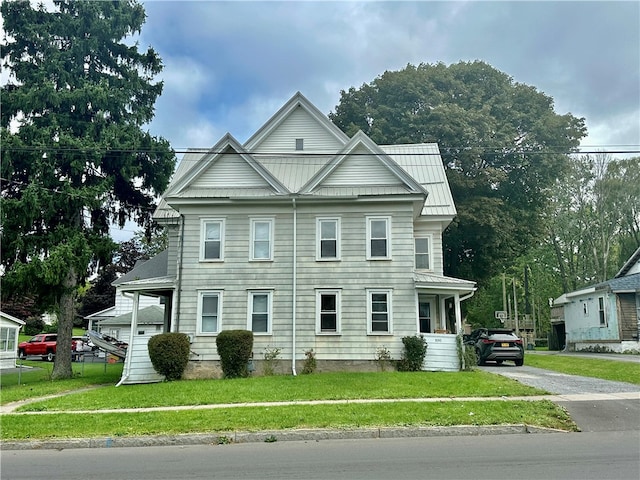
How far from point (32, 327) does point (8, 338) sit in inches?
1069

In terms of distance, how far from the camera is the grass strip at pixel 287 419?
33.7 feet

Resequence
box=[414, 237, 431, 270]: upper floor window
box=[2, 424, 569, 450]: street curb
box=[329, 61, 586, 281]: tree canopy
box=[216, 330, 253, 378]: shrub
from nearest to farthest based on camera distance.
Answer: box=[2, 424, 569, 450]: street curb, box=[216, 330, 253, 378]: shrub, box=[414, 237, 431, 270]: upper floor window, box=[329, 61, 586, 281]: tree canopy

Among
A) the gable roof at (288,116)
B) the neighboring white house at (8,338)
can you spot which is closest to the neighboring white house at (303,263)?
the gable roof at (288,116)

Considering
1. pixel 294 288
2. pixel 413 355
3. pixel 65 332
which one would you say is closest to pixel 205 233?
pixel 294 288

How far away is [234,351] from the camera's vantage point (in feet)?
62.1

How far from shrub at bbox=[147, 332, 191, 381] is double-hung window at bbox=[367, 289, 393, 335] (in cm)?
652

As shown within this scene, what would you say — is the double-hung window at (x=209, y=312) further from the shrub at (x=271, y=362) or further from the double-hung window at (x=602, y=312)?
the double-hung window at (x=602, y=312)

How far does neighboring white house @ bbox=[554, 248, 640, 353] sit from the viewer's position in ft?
99.6

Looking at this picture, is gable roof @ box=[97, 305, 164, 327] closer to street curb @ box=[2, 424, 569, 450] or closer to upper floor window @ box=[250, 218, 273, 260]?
upper floor window @ box=[250, 218, 273, 260]

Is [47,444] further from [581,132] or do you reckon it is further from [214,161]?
[581,132]

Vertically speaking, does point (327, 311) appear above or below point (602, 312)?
below

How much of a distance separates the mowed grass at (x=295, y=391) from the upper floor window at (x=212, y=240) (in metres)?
5.08

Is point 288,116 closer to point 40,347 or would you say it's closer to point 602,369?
point 602,369

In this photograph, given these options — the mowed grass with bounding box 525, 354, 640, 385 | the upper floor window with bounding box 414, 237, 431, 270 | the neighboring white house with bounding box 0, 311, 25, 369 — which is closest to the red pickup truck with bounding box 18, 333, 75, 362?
the neighboring white house with bounding box 0, 311, 25, 369
